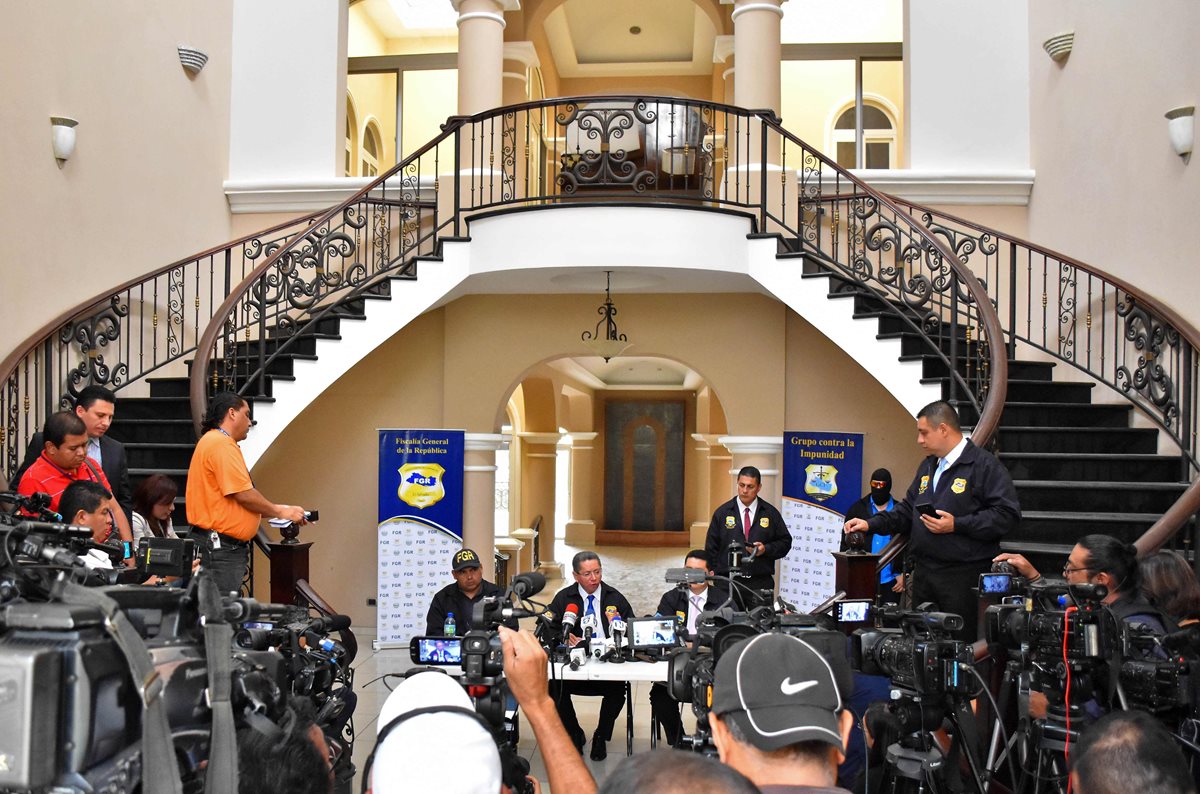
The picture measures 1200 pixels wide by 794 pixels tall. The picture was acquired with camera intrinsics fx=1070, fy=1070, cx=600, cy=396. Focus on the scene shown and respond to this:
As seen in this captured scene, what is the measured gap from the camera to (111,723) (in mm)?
1466

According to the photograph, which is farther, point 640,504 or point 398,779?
point 640,504

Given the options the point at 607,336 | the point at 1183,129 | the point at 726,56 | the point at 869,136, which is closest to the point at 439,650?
the point at 607,336

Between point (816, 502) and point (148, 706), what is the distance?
26.4 ft

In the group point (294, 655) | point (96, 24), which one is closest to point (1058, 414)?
point (294, 655)

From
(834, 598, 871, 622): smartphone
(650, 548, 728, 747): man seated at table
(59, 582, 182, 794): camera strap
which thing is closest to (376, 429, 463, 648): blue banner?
(650, 548, 728, 747): man seated at table

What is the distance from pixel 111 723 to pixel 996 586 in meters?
3.54

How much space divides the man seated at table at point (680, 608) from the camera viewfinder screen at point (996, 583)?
167 cm

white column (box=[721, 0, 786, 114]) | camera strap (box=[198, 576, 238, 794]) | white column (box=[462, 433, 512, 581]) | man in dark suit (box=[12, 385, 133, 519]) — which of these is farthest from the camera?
white column (box=[462, 433, 512, 581])

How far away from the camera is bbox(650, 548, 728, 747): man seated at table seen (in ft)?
18.6

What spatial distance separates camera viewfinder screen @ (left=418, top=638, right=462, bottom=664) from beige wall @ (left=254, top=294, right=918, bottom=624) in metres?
5.82

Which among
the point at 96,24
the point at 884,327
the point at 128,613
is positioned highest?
the point at 96,24

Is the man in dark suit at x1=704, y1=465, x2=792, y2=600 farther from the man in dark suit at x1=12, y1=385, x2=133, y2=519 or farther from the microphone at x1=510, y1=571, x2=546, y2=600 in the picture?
the microphone at x1=510, y1=571, x2=546, y2=600

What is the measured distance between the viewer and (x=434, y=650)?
411 cm

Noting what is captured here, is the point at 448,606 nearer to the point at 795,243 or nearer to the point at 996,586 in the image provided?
the point at 996,586
